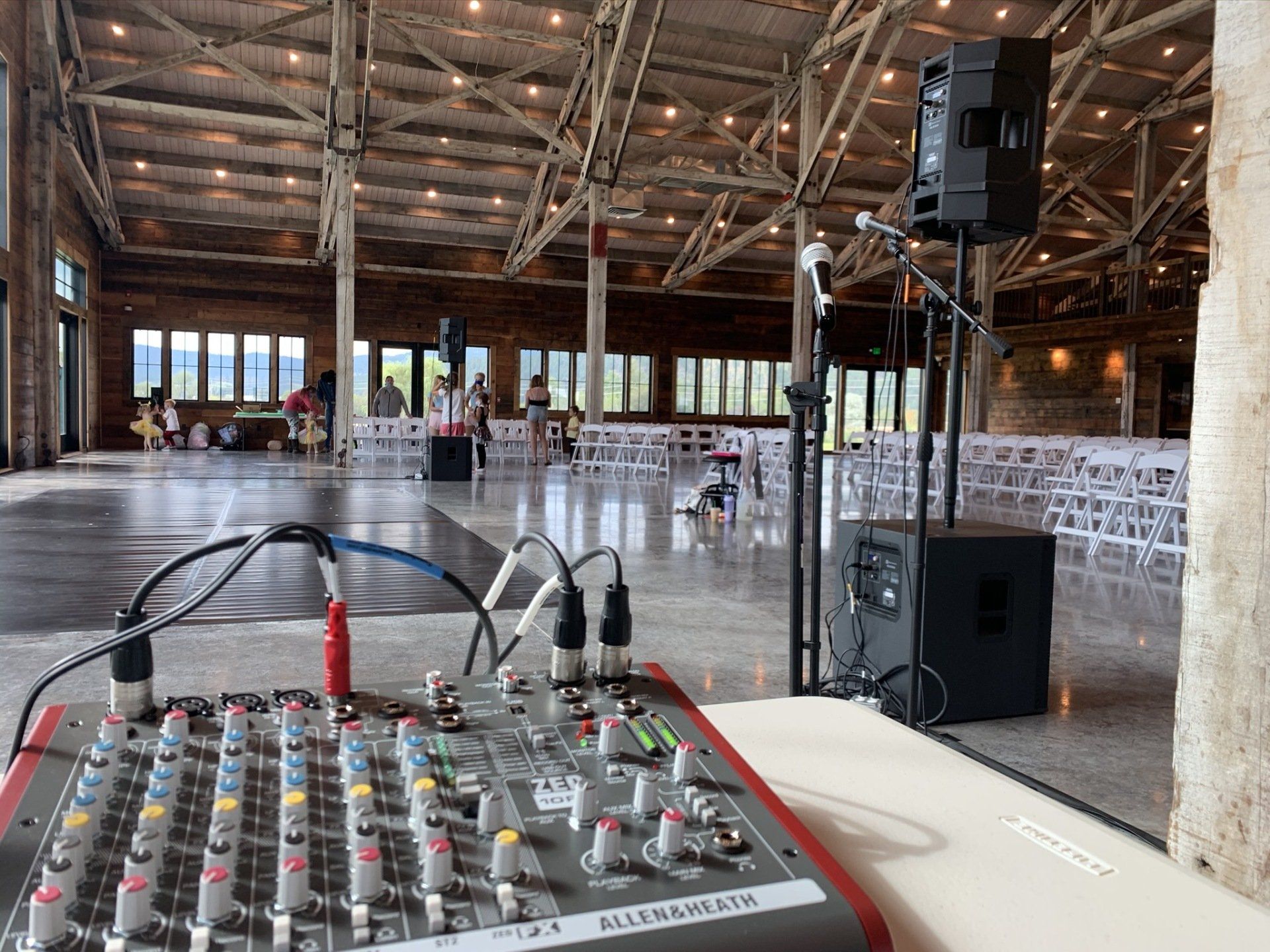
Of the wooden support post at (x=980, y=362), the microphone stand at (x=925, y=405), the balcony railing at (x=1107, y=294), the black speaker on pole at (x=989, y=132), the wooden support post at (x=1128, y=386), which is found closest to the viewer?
the microphone stand at (x=925, y=405)

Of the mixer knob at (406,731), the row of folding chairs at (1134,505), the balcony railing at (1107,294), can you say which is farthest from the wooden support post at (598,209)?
the mixer knob at (406,731)

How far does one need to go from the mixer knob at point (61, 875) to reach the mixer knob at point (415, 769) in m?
0.21

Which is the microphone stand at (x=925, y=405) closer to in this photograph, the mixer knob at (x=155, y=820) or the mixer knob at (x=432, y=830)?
the mixer knob at (x=432, y=830)

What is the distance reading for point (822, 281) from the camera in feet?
7.13

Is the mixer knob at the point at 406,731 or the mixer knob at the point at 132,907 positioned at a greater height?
the mixer knob at the point at 406,731

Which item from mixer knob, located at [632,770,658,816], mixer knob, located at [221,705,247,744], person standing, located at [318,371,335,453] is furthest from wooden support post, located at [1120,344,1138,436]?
mixer knob, located at [221,705,247,744]

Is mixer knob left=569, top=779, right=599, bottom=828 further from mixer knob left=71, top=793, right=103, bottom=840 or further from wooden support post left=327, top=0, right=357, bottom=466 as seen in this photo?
wooden support post left=327, top=0, right=357, bottom=466

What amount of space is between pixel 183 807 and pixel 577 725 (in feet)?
1.03

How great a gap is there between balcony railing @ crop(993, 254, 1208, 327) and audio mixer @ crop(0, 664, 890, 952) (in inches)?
643

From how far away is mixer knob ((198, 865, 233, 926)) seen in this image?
51 cm

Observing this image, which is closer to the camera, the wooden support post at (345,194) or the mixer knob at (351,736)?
the mixer knob at (351,736)

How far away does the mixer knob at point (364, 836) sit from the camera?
1.90 ft

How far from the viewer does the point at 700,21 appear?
1285 cm

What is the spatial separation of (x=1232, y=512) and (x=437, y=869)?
1.24m
